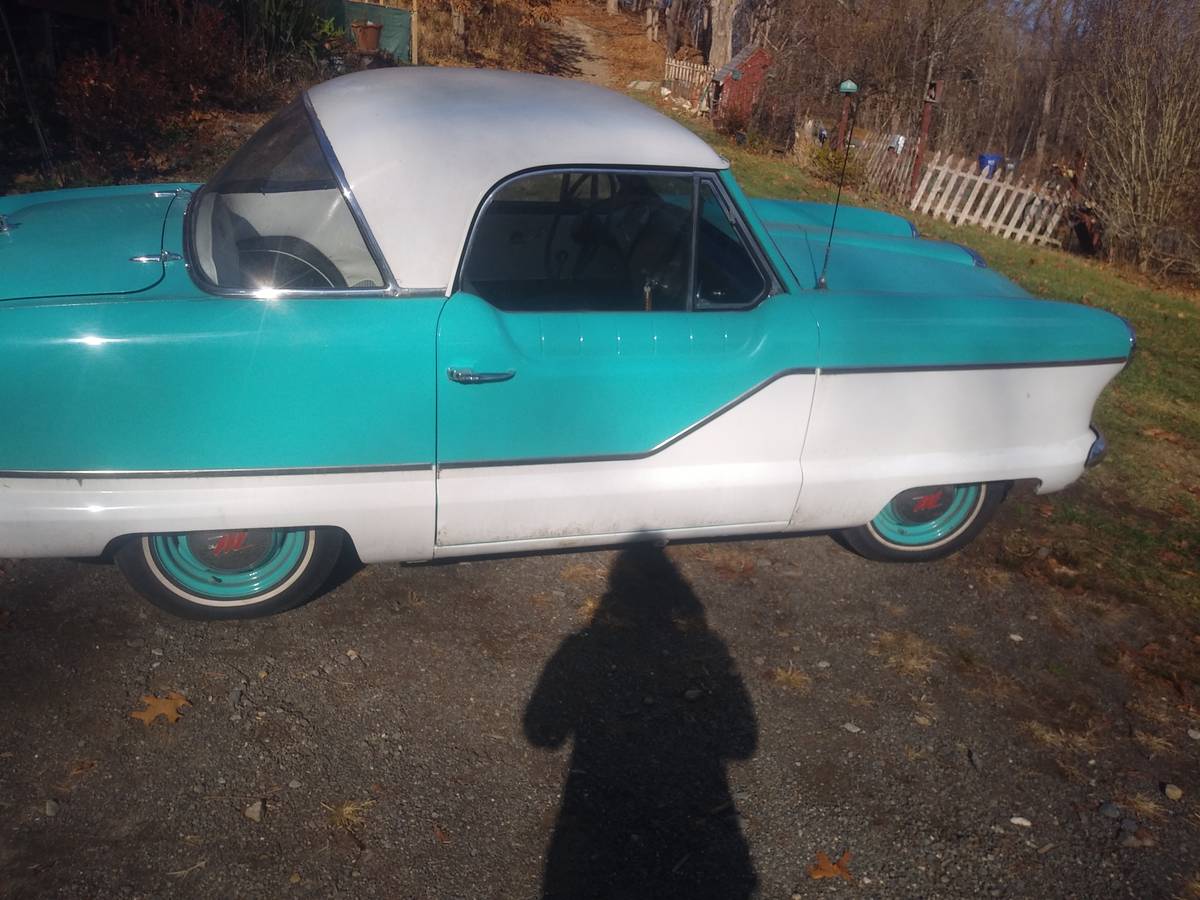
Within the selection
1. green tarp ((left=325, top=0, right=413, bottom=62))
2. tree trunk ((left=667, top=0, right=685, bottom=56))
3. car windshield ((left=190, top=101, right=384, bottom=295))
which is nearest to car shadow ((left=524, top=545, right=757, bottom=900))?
car windshield ((left=190, top=101, right=384, bottom=295))

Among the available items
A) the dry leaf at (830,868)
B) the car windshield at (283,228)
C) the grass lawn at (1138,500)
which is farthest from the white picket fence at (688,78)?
the dry leaf at (830,868)

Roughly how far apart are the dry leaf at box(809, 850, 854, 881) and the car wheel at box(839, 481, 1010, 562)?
161 cm

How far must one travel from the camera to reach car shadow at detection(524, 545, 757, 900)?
8.59 feet

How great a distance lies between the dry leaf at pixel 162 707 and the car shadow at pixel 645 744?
1106 mm

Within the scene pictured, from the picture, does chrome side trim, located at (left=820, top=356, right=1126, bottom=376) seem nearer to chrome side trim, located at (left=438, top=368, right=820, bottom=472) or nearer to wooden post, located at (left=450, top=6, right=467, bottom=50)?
chrome side trim, located at (left=438, top=368, right=820, bottom=472)

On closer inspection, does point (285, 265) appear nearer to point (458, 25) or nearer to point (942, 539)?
point (942, 539)

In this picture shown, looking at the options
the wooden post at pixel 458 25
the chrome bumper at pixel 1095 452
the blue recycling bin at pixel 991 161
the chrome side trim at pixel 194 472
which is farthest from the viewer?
the wooden post at pixel 458 25

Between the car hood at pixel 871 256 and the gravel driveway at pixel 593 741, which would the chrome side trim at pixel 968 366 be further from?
the gravel driveway at pixel 593 741

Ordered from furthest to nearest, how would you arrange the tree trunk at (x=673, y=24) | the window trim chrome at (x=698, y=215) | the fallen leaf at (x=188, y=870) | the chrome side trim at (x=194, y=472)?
the tree trunk at (x=673, y=24) → the window trim chrome at (x=698, y=215) → the chrome side trim at (x=194, y=472) → the fallen leaf at (x=188, y=870)

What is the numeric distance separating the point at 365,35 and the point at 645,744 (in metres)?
16.0

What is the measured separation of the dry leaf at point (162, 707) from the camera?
297 cm

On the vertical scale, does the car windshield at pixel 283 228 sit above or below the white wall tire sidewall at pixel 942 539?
above

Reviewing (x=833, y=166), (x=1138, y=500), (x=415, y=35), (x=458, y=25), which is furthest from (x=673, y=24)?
(x=1138, y=500)

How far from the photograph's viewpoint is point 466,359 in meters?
3.01
